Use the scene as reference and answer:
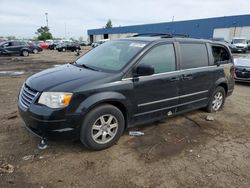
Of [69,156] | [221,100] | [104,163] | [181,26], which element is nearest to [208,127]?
[221,100]

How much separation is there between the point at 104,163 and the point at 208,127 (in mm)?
2516

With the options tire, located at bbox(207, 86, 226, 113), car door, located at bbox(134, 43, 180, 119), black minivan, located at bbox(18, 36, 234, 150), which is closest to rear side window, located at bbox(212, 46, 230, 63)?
black minivan, located at bbox(18, 36, 234, 150)

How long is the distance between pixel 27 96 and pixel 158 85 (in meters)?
2.19

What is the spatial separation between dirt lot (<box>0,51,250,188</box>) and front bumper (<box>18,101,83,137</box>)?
0.34m

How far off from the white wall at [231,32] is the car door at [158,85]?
4235 cm

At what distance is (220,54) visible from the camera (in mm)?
5766

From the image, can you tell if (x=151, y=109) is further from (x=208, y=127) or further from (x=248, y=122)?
(x=248, y=122)

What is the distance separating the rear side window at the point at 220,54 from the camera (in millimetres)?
5565

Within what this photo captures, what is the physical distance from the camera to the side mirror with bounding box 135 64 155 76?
3.84 metres

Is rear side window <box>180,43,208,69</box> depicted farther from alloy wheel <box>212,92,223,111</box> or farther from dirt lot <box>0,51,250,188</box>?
dirt lot <box>0,51,250,188</box>

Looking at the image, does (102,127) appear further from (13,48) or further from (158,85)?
(13,48)

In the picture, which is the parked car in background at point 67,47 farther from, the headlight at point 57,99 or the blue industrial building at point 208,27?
the headlight at point 57,99

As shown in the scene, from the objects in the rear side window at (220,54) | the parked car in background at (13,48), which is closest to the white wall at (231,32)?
the parked car in background at (13,48)

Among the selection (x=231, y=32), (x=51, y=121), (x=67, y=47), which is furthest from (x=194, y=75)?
(x=231, y=32)
